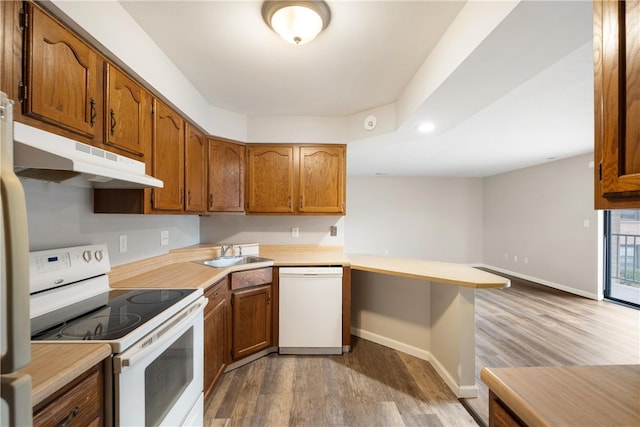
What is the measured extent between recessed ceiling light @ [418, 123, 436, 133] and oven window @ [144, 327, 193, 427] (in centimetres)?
247

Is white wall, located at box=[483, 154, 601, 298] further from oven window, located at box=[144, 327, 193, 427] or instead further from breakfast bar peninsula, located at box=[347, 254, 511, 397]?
oven window, located at box=[144, 327, 193, 427]

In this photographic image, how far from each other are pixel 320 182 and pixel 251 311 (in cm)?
148

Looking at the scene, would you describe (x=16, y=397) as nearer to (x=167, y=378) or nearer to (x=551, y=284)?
(x=167, y=378)

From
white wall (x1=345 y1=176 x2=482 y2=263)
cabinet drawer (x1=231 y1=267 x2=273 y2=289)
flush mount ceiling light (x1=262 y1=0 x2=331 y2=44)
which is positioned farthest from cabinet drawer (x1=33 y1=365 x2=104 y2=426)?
white wall (x1=345 y1=176 x2=482 y2=263)

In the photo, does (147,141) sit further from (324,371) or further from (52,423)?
(324,371)

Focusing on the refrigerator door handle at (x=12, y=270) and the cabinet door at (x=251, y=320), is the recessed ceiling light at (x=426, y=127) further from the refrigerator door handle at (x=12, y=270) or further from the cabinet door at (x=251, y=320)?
the refrigerator door handle at (x=12, y=270)

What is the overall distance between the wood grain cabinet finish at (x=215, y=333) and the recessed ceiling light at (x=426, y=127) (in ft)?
7.33

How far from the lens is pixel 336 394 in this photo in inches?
79.7

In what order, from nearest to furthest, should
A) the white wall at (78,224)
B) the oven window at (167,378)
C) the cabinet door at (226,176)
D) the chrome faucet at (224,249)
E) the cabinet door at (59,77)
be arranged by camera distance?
the cabinet door at (59,77) < the oven window at (167,378) < the white wall at (78,224) < the cabinet door at (226,176) < the chrome faucet at (224,249)

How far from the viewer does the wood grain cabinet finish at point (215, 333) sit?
6.20 ft

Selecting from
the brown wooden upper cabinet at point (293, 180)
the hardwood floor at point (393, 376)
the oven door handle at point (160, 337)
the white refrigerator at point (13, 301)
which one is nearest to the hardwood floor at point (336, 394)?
the hardwood floor at point (393, 376)

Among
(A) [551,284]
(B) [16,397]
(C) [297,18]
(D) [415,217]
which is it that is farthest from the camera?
(D) [415,217]

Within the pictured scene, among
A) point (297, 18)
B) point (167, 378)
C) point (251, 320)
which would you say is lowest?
point (251, 320)

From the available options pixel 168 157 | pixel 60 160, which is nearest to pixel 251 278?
pixel 168 157
